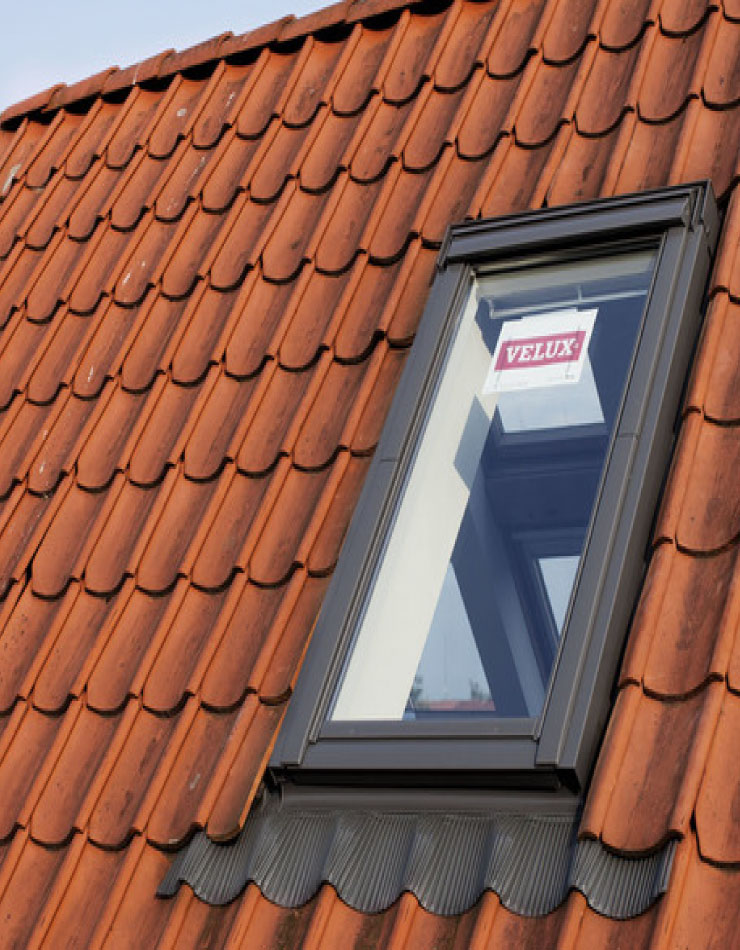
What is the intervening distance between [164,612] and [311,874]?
915mm

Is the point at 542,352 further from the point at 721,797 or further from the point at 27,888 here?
the point at 27,888

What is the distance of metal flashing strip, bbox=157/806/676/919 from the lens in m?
2.58

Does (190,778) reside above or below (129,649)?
below

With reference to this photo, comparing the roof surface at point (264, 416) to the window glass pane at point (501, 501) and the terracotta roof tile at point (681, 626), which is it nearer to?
the terracotta roof tile at point (681, 626)

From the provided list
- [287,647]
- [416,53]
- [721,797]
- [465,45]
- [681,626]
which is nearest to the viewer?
[721,797]

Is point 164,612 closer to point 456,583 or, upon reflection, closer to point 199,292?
point 456,583

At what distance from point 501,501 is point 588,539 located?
0.36 metres

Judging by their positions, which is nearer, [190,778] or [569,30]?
[190,778]

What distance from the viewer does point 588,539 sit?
305 centimetres

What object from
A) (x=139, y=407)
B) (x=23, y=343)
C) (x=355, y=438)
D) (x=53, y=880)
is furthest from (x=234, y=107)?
(x=53, y=880)

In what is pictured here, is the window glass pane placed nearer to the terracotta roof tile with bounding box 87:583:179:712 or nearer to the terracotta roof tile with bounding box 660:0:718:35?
the terracotta roof tile with bounding box 87:583:179:712

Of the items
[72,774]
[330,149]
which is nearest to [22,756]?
[72,774]

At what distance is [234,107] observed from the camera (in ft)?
17.6

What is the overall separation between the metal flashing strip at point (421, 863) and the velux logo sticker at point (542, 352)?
3.70 feet
